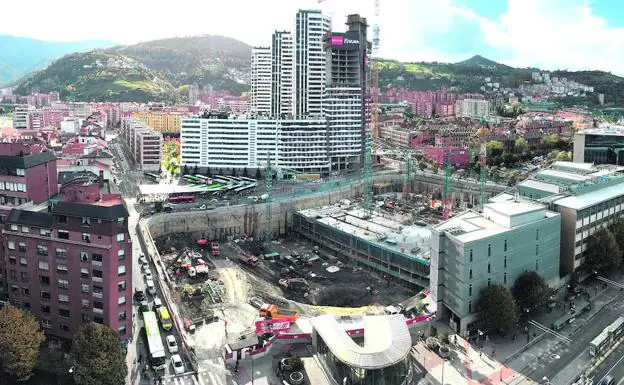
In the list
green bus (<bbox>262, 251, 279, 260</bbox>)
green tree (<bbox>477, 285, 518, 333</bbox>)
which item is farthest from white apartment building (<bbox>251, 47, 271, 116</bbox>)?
green tree (<bbox>477, 285, 518, 333</bbox>)

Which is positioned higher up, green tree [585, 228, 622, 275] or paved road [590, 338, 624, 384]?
green tree [585, 228, 622, 275]

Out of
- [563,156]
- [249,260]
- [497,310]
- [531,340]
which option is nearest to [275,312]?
[249,260]

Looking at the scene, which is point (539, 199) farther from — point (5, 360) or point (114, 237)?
point (5, 360)

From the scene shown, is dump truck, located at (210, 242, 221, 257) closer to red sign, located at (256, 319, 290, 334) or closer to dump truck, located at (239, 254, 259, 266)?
dump truck, located at (239, 254, 259, 266)

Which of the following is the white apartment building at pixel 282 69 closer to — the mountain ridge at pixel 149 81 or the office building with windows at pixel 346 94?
the office building with windows at pixel 346 94

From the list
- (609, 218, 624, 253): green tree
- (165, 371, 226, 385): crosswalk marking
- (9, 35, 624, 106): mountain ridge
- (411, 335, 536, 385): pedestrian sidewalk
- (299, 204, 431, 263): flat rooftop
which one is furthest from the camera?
(9, 35, 624, 106): mountain ridge

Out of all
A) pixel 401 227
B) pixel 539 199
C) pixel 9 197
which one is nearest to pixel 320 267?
pixel 401 227
